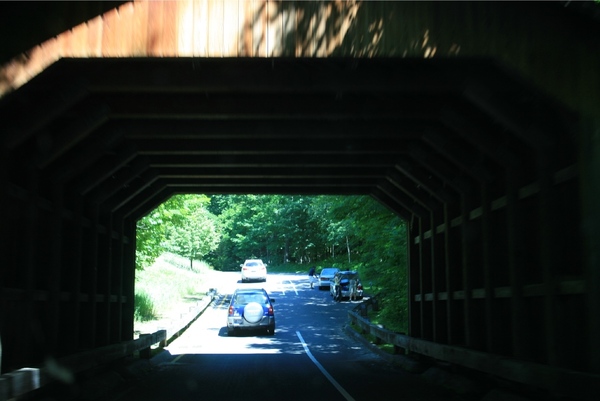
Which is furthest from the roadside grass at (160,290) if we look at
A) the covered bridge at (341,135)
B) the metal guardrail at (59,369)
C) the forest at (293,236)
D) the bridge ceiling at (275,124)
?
the bridge ceiling at (275,124)

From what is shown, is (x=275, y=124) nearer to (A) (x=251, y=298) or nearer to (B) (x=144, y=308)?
(A) (x=251, y=298)

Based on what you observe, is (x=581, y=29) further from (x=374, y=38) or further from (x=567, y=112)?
(x=374, y=38)

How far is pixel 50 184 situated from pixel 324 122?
4374mm

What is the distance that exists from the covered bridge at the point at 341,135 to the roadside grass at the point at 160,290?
→ 1370 cm

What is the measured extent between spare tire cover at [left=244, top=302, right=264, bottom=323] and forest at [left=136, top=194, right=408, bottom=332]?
4.14 m

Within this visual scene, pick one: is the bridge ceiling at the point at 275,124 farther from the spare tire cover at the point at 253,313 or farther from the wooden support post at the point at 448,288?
the spare tire cover at the point at 253,313

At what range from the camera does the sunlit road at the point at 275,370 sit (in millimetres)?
11094

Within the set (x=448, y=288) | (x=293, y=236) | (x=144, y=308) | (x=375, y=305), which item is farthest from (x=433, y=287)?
(x=293, y=236)

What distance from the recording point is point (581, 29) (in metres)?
7.38

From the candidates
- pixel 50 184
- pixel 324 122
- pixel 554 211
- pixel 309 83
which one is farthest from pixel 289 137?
pixel 554 211

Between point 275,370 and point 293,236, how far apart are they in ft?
240

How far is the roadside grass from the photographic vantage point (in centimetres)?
2753

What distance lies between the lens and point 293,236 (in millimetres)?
87438

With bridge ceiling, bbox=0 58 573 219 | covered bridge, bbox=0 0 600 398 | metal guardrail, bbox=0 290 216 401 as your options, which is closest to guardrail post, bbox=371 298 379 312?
metal guardrail, bbox=0 290 216 401
